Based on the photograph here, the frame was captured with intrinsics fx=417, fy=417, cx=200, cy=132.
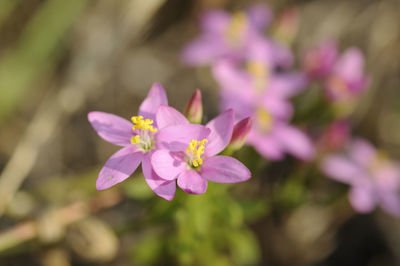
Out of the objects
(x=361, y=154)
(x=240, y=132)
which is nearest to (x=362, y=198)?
(x=361, y=154)

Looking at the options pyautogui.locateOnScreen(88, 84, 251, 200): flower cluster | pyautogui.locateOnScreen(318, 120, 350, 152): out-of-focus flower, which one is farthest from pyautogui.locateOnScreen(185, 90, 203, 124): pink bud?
pyautogui.locateOnScreen(318, 120, 350, 152): out-of-focus flower

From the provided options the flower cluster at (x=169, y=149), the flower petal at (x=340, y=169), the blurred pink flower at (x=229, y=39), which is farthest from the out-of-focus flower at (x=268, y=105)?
the flower cluster at (x=169, y=149)

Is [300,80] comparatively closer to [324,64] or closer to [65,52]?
[324,64]

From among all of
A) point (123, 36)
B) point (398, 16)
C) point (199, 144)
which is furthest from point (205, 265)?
point (398, 16)

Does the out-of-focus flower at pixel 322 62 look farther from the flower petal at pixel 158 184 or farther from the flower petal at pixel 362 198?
the flower petal at pixel 158 184

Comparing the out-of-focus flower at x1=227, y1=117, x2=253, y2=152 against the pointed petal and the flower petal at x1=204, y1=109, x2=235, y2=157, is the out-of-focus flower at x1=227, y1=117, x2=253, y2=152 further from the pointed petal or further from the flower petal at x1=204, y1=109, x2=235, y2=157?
the pointed petal

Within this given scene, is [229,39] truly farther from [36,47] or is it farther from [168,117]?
[36,47]
